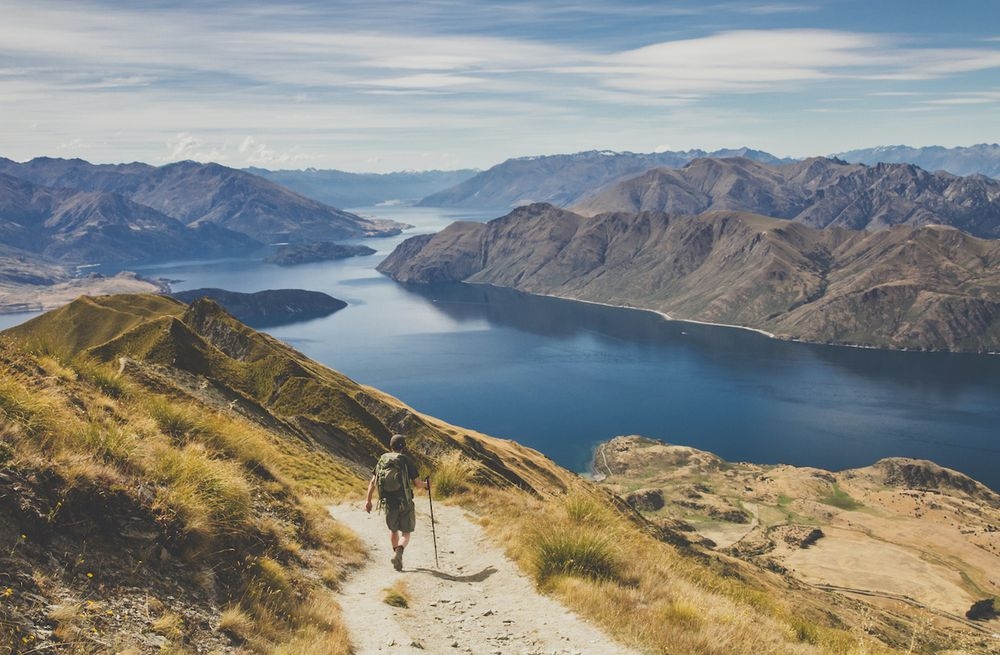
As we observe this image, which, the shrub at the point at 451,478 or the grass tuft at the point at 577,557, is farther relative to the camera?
the shrub at the point at 451,478

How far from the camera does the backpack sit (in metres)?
18.2

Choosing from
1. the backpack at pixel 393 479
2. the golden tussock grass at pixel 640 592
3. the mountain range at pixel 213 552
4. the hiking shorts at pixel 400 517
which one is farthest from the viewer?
the hiking shorts at pixel 400 517

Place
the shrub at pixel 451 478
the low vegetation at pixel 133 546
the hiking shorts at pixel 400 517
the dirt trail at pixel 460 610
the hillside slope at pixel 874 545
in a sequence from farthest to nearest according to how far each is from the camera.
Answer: the hillside slope at pixel 874 545 → the shrub at pixel 451 478 → the hiking shorts at pixel 400 517 → the dirt trail at pixel 460 610 → the low vegetation at pixel 133 546

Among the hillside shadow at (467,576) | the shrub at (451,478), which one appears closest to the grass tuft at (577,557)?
the hillside shadow at (467,576)

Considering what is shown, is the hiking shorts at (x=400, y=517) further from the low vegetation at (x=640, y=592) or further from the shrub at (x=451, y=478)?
the shrub at (x=451, y=478)

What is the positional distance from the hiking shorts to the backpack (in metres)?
0.18

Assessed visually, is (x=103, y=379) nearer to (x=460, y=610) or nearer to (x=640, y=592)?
(x=460, y=610)

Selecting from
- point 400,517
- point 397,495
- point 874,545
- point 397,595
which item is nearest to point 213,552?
point 397,595

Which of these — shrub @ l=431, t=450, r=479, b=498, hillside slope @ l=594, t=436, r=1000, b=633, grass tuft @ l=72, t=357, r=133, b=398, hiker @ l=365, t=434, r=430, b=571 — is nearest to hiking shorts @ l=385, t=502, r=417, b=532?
hiker @ l=365, t=434, r=430, b=571

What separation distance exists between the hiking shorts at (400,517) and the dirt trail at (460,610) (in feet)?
3.60

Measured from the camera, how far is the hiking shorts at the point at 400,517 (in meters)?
18.4

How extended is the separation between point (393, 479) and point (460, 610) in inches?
163

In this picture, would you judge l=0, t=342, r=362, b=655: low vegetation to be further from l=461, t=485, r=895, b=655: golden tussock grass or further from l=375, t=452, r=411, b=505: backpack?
l=461, t=485, r=895, b=655: golden tussock grass

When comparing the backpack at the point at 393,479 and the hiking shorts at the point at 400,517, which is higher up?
the backpack at the point at 393,479
